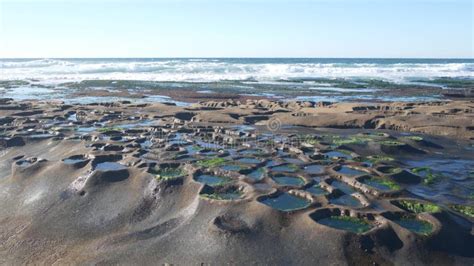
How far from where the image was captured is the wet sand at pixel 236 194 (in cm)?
760

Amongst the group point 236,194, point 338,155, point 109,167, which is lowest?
point 338,155

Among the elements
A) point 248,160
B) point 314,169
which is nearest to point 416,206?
point 314,169

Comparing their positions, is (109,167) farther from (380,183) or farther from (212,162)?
(380,183)

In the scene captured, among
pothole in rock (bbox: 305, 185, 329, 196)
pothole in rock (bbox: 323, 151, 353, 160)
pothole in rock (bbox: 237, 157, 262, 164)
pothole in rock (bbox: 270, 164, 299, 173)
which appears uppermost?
pothole in rock (bbox: 305, 185, 329, 196)

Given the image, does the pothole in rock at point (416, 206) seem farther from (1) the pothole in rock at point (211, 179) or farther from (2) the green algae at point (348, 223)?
(1) the pothole in rock at point (211, 179)

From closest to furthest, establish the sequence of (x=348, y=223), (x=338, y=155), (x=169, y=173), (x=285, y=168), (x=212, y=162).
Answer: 1. (x=348, y=223)
2. (x=169, y=173)
3. (x=285, y=168)
4. (x=212, y=162)
5. (x=338, y=155)

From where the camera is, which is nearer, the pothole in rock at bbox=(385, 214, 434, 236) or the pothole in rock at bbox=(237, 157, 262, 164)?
the pothole in rock at bbox=(385, 214, 434, 236)

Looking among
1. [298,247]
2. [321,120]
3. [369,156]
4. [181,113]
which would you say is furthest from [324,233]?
[181,113]

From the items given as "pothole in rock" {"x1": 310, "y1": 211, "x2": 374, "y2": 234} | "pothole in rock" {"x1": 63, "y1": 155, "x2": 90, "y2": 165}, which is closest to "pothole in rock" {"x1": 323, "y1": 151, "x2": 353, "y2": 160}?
"pothole in rock" {"x1": 310, "y1": 211, "x2": 374, "y2": 234}

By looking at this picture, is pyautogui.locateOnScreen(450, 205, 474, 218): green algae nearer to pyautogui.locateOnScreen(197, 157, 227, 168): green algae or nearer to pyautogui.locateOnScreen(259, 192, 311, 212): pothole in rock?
pyautogui.locateOnScreen(259, 192, 311, 212): pothole in rock

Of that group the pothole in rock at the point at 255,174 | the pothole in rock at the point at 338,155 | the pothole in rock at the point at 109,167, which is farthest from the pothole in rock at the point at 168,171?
the pothole in rock at the point at 338,155

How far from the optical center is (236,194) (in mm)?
9609

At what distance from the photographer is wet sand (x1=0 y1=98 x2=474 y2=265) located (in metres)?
7.60

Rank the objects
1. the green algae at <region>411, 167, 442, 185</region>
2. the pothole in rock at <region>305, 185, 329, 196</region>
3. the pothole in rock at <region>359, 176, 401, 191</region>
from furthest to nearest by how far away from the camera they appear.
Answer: the green algae at <region>411, 167, 442, 185</region> < the pothole in rock at <region>359, 176, 401, 191</region> < the pothole in rock at <region>305, 185, 329, 196</region>
